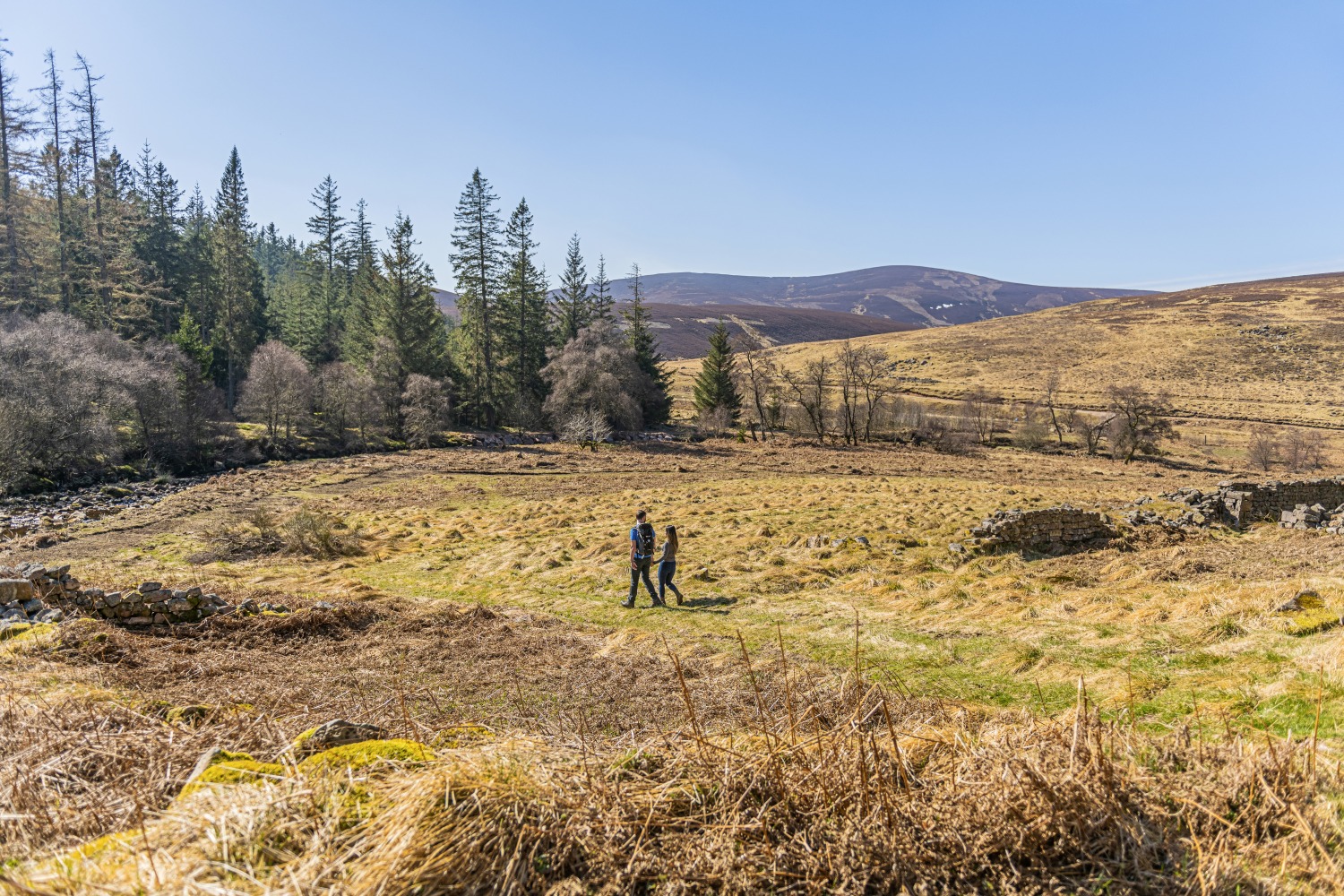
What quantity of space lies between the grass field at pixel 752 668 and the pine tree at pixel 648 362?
87.0ft

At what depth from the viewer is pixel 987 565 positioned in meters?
13.0

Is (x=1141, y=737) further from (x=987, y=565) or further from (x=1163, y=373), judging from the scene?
(x=1163, y=373)

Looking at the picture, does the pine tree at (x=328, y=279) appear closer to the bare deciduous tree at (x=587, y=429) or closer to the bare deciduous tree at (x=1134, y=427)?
the bare deciduous tree at (x=587, y=429)

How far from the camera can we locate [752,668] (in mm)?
7430

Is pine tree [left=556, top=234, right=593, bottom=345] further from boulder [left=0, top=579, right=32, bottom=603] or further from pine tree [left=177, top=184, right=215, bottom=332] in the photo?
boulder [left=0, top=579, right=32, bottom=603]

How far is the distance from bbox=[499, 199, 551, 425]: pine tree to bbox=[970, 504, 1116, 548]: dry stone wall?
1483 inches

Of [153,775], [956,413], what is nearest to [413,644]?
[153,775]

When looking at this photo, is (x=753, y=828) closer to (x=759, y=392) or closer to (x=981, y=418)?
(x=759, y=392)

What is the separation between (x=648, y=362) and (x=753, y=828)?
164 feet

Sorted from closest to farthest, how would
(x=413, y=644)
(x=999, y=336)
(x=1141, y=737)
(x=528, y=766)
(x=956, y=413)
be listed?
1. (x=528, y=766)
2. (x=1141, y=737)
3. (x=413, y=644)
4. (x=956, y=413)
5. (x=999, y=336)

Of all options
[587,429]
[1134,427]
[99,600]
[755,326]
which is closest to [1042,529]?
[99,600]

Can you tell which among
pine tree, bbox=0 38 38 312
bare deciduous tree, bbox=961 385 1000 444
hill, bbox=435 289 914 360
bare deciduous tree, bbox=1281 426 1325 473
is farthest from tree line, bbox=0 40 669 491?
hill, bbox=435 289 914 360

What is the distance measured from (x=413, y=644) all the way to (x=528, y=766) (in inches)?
271

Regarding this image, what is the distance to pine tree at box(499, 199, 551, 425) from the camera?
161 feet
